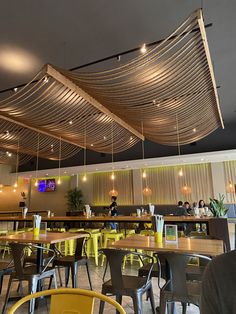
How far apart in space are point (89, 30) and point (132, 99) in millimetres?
1784

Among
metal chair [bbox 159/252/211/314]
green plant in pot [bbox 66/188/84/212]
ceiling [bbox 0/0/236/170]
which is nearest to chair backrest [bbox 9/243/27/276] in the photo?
metal chair [bbox 159/252/211/314]

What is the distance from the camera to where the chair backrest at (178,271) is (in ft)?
7.41

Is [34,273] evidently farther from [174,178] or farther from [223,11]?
[174,178]

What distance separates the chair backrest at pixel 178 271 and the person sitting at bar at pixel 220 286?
63.1 inches

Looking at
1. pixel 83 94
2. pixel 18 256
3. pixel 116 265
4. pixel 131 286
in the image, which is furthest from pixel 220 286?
pixel 83 94

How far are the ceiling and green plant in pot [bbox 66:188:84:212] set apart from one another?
927 cm

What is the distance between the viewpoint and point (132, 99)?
5.36 meters

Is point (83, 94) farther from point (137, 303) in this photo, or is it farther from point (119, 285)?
point (137, 303)

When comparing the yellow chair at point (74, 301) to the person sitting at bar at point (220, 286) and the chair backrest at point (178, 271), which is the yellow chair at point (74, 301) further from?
the chair backrest at point (178, 271)

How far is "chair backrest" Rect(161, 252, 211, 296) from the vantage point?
226 cm

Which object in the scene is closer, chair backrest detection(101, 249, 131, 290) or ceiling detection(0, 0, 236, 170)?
chair backrest detection(101, 249, 131, 290)

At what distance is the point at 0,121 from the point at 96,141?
3.15 meters

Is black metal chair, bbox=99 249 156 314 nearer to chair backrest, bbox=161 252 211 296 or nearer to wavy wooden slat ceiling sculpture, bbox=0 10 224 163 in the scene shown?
chair backrest, bbox=161 252 211 296

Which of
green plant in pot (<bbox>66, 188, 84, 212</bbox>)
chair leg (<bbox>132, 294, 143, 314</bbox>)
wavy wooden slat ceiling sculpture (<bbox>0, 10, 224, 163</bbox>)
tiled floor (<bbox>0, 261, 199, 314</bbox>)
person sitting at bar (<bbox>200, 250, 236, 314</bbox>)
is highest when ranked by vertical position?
wavy wooden slat ceiling sculpture (<bbox>0, 10, 224, 163</bbox>)
